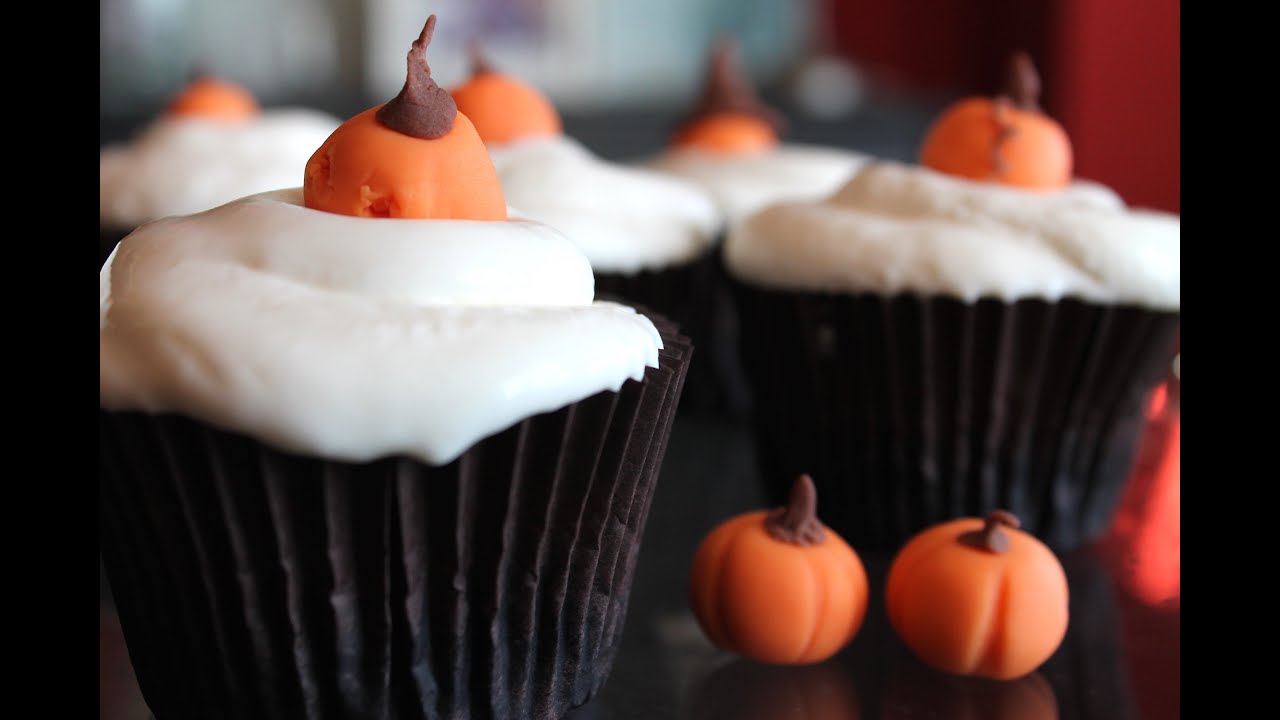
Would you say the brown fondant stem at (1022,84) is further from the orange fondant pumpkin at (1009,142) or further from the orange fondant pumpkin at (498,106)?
the orange fondant pumpkin at (498,106)

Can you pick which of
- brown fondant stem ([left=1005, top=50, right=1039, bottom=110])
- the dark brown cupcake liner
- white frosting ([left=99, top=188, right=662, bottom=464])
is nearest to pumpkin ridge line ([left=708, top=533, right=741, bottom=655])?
white frosting ([left=99, top=188, right=662, bottom=464])

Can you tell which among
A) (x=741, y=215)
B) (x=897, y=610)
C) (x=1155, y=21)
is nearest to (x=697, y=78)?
(x=1155, y=21)

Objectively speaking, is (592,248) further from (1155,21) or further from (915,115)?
(915,115)

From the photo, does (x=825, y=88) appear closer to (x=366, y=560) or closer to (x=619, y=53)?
(x=619, y=53)

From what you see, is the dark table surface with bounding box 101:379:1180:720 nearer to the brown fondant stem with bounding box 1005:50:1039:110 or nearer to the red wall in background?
the brown fondant stem with bounding box 1005:50:1039:110

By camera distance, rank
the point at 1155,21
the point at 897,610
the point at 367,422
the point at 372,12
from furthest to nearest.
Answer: the point at 372,12 < the point at 1155,21 < the point at 897,610 < the point at 367,422
